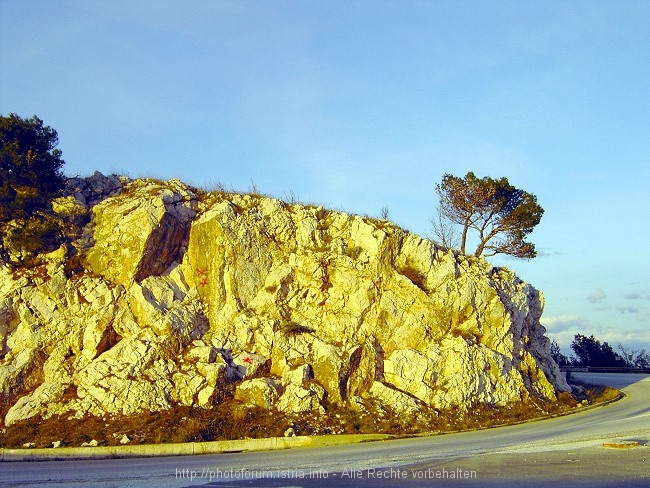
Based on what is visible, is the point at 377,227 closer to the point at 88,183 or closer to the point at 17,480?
the point at 88,183

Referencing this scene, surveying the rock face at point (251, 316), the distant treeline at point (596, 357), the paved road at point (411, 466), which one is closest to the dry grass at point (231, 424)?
the rock face at point (251, 316)

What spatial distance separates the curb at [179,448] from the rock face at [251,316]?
2269 mm

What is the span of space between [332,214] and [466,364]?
8854 mm

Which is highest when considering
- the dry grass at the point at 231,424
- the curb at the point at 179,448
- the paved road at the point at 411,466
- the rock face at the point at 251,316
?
the rock face at the point at 251,316

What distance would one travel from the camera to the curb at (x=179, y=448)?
17.5m

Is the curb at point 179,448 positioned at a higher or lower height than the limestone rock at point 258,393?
lower

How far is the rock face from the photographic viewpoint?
21359 millimetres

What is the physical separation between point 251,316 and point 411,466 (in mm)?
12236

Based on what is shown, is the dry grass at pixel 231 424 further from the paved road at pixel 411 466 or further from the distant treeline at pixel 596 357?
the distant treeline at pixel 596 357

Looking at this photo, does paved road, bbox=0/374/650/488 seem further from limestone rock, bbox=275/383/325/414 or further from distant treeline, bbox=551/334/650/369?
distant treeline, bbox=551/334/650/369

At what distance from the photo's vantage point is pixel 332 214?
27.2 metres

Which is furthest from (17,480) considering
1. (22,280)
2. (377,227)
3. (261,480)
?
(377,227)

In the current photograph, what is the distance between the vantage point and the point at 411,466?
12.6 metres

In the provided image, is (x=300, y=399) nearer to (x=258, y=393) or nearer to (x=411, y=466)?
(x=258, y=393)
